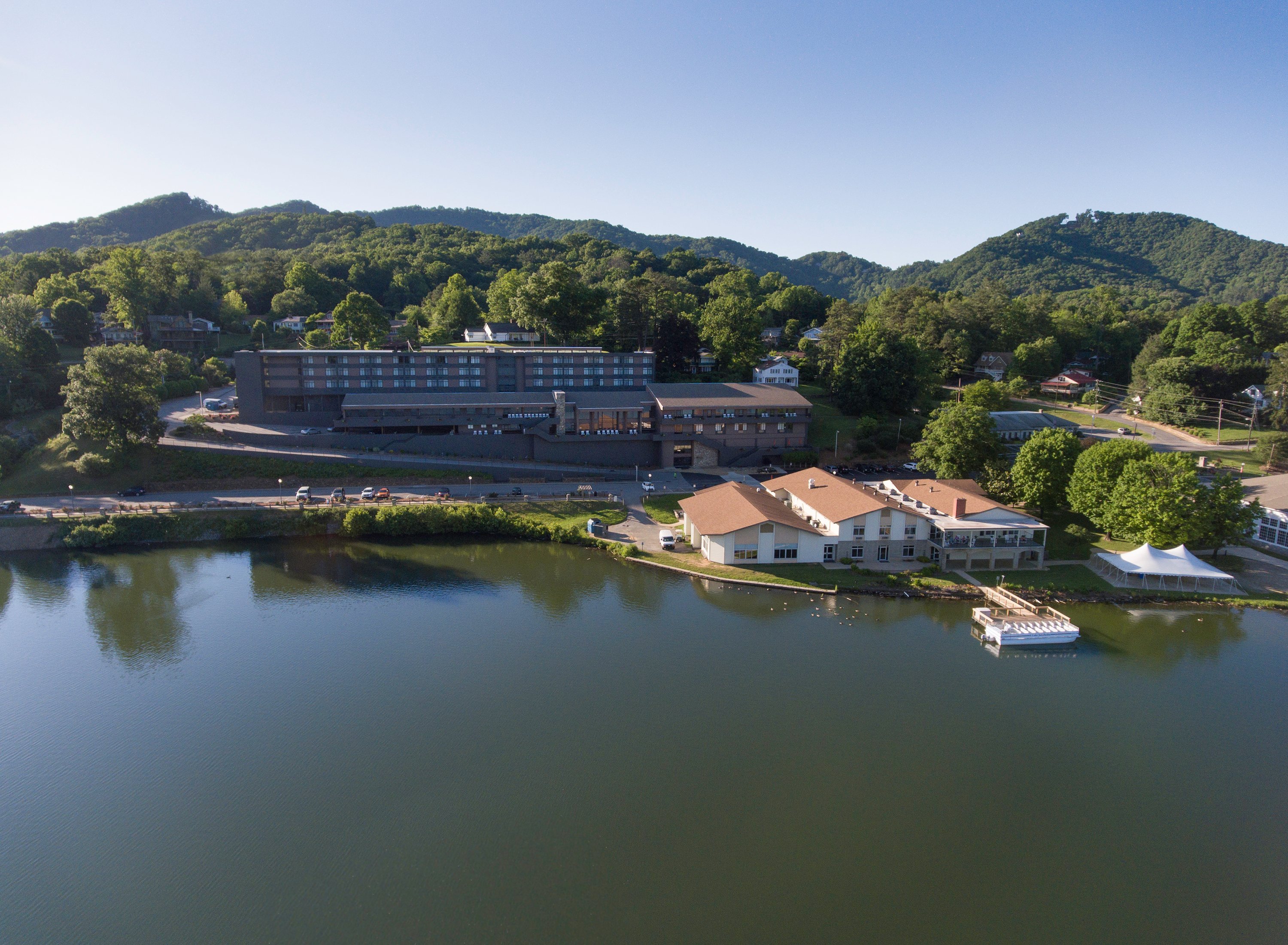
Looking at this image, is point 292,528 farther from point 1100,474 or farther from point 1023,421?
point 1023,421

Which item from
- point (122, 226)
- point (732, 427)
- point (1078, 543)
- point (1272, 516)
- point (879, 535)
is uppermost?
point (122, 226)

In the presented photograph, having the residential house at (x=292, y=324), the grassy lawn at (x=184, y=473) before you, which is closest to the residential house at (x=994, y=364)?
the grassy lawn at (x=184, y=473)

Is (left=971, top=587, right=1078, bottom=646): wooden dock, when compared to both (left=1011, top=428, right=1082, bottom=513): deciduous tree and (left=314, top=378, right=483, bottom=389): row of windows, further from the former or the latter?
(left=314, top=378, right=483, bottom=389): row of windows

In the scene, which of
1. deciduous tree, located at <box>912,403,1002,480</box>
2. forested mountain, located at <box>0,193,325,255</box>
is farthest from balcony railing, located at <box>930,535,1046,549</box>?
forested mountain, located at <box>0,193,325,255</box>

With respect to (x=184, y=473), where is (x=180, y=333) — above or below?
above

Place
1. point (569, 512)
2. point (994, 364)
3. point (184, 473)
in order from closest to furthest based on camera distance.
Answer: point (569, 512) → point (184, 473) → point (994, 364)

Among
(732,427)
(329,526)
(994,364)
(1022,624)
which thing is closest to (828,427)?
(732,427)
